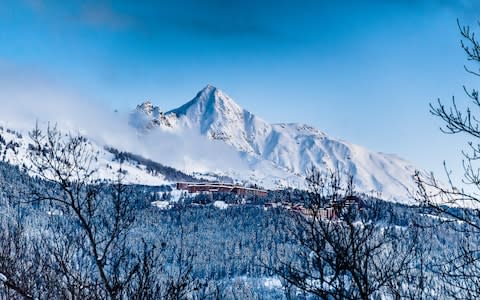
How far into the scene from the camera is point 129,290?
9.08 metres

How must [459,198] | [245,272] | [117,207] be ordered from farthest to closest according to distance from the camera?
[245,272] → [117,207] → [459,198]

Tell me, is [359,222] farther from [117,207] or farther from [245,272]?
[245,272]

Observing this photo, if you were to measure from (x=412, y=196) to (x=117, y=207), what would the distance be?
5204 mm

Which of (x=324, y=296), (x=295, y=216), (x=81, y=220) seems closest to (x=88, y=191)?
(x=81, y=220)

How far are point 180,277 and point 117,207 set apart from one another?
171cm

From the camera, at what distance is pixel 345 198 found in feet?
33.3

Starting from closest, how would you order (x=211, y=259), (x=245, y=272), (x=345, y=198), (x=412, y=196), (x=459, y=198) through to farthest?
(x=459, y=198)
(x=412, y=196)
(x=345, y=198)
(x=245, y=272)
(x=211, y=259)

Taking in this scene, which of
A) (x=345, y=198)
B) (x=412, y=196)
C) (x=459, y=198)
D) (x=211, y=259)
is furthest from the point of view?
(x=211, y=259)

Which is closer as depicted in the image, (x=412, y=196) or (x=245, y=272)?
(x=412, y=196)

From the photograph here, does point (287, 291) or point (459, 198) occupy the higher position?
point (459, 198)

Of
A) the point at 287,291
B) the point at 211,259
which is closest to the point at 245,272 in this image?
the point at 211,259

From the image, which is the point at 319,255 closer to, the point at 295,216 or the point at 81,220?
the point at 295,216

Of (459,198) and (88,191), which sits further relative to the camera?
(88,191)

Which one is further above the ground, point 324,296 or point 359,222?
point 359,222
